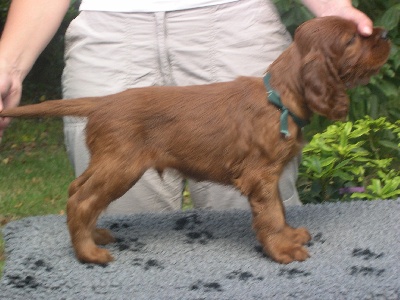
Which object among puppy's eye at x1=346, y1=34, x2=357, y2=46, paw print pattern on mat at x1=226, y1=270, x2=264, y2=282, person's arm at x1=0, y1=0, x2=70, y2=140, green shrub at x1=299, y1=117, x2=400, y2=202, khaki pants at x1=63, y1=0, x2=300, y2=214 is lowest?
green shrub at x1=299, y1=117, x2=400, y2=202

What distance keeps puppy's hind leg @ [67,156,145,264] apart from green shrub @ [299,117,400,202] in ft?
5.83

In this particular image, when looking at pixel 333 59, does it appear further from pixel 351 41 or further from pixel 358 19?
pixel 358 19

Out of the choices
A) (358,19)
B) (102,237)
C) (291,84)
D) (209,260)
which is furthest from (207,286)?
(358,19)

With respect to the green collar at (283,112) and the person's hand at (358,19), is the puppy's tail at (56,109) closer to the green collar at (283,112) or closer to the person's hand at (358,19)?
the green collar at (283,112)

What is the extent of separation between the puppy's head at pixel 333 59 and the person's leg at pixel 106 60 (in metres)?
1.09

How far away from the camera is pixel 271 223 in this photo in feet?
8.63

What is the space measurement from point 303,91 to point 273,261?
631 mm

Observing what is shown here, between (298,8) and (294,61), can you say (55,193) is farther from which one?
(294,61)

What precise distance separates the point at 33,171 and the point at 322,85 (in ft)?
21.3

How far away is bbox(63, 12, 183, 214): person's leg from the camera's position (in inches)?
137

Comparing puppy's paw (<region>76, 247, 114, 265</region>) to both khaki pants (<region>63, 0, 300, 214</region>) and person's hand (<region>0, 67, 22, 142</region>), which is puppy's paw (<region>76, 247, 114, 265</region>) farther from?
khaki pants (<region>63, 0, 300, 214</region>)

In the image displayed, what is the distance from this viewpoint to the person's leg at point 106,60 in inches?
137

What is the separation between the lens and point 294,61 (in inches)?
102

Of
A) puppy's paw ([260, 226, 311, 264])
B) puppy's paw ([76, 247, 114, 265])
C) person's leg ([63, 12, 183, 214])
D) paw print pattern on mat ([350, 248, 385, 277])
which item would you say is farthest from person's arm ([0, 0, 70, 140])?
paw print pattern on mat ([350, 248, 385, 277])
